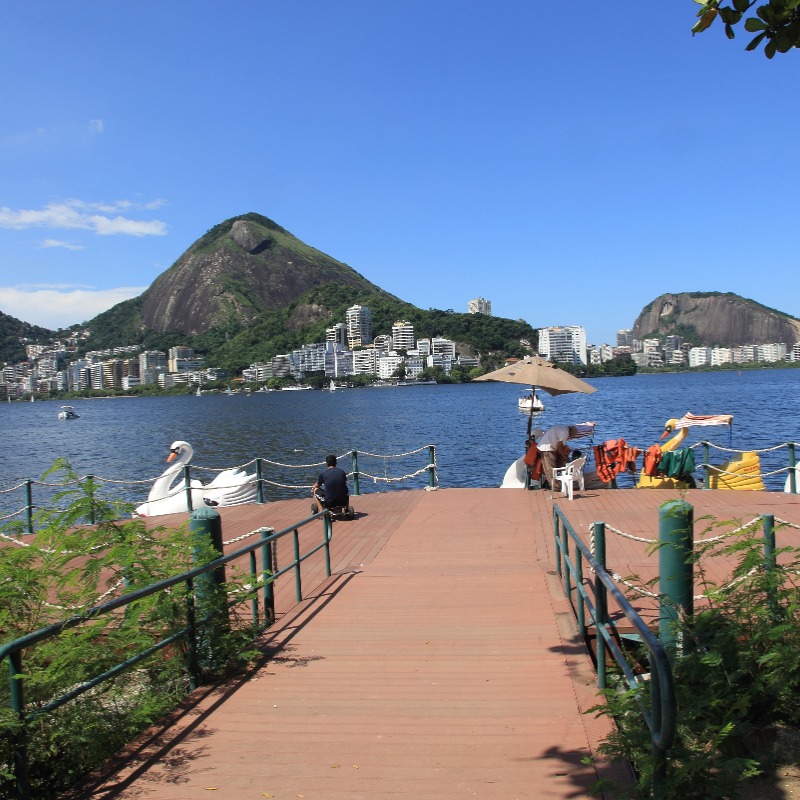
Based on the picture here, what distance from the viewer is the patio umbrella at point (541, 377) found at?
523 inches

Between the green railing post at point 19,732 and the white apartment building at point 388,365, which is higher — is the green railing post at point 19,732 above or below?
below

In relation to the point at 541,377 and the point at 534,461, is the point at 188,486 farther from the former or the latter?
the point at 541,377

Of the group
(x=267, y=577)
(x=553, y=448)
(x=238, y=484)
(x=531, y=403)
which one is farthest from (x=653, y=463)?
(x=267, y=577)

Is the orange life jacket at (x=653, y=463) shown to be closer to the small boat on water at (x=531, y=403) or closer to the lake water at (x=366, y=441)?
the small boat on water at (x=531, y=403)

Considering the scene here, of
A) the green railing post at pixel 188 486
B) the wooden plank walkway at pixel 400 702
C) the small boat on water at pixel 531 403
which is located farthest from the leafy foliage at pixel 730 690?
the green railing post at pixel 188 486

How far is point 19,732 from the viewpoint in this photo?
10.3 ft

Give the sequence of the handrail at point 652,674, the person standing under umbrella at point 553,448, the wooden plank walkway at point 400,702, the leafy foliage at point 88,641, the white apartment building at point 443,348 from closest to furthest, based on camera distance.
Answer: the handrail at point 652,674 → the wooden plank walkway at point 400,702 → the leafy foliage at point 88,641 → the person standing under umbrella at point 553,448 → the white apartment building at point 443,348

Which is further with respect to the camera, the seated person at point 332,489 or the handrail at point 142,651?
the seated person at point 332,489

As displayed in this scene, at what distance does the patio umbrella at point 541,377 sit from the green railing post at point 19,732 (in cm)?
1061

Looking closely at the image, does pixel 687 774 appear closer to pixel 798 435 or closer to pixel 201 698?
pixel 201 698

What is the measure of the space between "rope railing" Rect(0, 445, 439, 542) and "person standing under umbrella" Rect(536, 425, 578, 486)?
2.04 metres

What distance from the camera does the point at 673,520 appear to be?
4.30m

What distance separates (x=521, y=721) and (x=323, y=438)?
42.3m

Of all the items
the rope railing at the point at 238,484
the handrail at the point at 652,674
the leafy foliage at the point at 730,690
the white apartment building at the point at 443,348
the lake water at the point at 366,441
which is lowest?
the lake water at the point at 366,441
